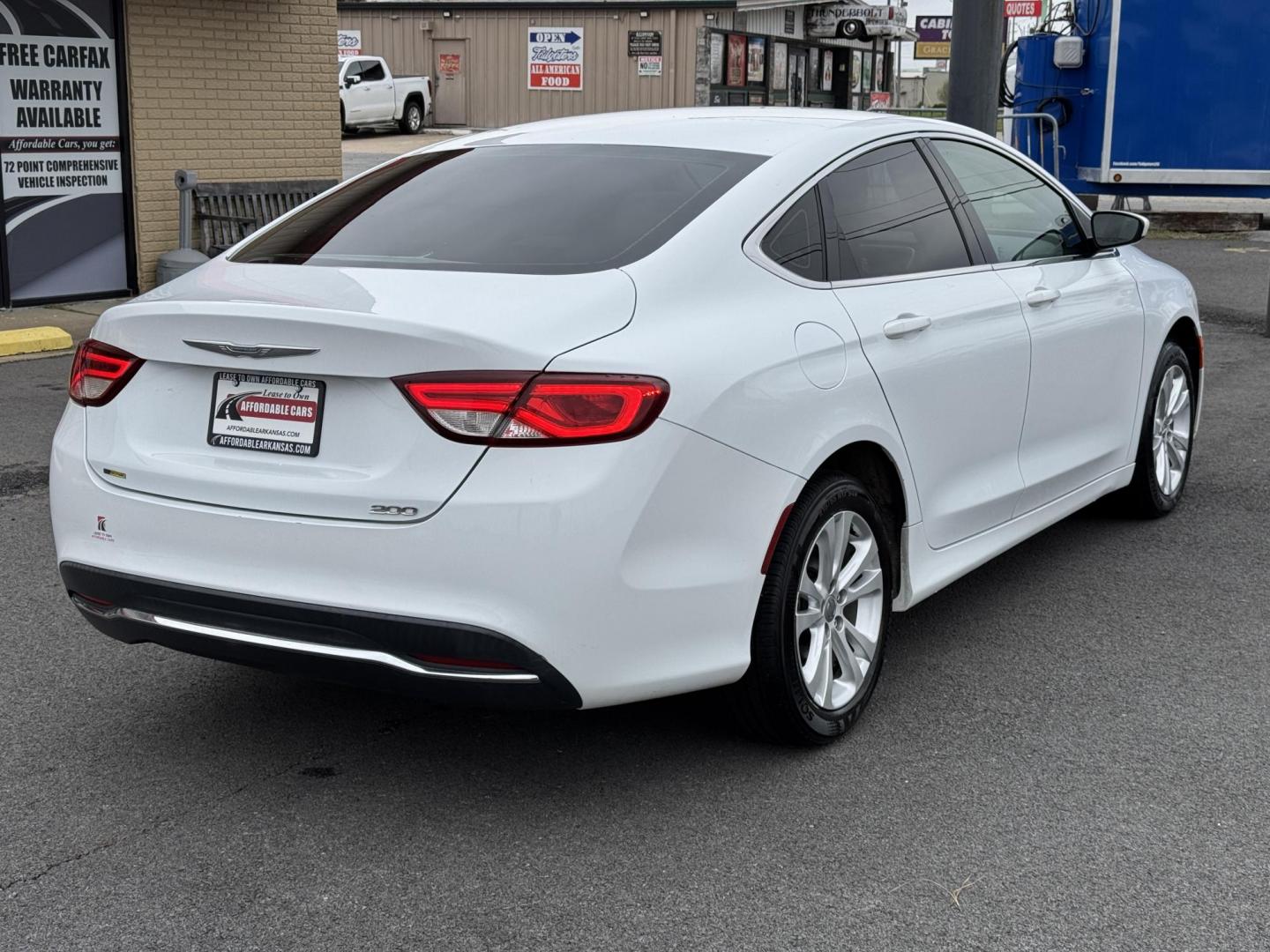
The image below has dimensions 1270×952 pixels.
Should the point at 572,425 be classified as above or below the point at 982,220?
below

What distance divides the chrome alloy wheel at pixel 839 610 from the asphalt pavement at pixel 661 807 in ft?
0.63

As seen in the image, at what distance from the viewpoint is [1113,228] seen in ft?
17.9

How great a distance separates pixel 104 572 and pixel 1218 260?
15808 millimetres

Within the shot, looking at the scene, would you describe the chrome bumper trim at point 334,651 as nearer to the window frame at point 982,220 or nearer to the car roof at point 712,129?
the car roof at point 712,129

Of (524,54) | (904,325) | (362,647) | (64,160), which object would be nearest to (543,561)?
(362,647)

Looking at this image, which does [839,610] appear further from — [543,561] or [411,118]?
[411,118]

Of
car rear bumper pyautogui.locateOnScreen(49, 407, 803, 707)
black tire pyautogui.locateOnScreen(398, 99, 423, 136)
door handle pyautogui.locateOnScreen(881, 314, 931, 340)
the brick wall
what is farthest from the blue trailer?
black tire pyautogui.locateOnScreen(398, 99, 423, 136)

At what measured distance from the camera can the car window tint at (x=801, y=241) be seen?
3.98 metres

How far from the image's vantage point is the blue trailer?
12594mm

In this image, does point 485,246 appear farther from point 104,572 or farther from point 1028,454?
point 1028,454

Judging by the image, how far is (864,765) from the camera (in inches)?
155

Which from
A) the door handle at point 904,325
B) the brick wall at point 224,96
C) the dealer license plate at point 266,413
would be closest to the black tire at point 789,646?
the door handle at point 904,325

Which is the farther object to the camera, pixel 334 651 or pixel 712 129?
pixel 712 129

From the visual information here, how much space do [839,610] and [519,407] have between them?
3.97 ft
